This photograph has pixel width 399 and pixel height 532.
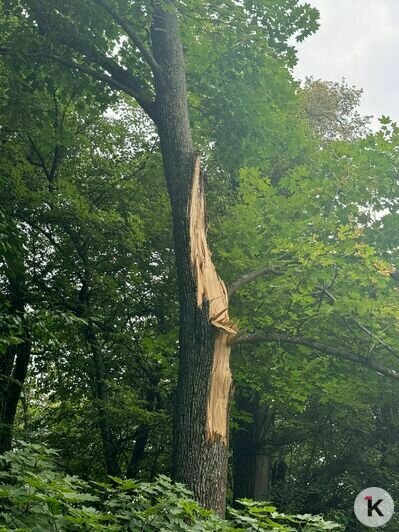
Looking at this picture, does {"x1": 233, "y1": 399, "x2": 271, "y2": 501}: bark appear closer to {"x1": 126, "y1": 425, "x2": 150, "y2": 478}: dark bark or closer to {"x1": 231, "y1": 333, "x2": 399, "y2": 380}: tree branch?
{"x1": 126, "y1": 425, "x2": 150, "y2": 478}: dark bark

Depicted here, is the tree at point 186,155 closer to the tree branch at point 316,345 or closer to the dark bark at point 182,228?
the dark bark at point 182,228

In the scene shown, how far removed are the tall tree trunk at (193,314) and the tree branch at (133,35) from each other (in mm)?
120

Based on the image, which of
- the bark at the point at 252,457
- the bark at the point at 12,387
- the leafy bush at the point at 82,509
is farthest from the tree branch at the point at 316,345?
the bark at the point at 252,457

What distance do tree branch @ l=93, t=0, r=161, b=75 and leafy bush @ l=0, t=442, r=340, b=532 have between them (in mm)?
5544

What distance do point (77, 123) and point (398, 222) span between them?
7912 millimetres

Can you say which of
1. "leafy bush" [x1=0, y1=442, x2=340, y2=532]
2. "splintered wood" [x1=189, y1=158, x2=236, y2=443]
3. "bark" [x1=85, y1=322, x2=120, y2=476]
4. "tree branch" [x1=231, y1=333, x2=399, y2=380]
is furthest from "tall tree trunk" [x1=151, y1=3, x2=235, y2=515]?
"bark" [x1=85, y1=322, x2=120, y2=476]

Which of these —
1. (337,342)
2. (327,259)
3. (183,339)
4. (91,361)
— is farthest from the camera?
(91,361)

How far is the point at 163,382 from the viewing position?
49.5ft

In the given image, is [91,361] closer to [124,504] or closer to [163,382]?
[163,382]

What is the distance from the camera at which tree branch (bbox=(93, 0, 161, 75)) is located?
8570mm

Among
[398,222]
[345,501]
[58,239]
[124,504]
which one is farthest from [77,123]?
[124,504]

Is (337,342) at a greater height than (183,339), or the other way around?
(337,342)

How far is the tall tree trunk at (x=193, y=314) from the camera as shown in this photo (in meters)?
6.59

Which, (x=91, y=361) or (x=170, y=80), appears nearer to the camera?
(x=170, y=80)
